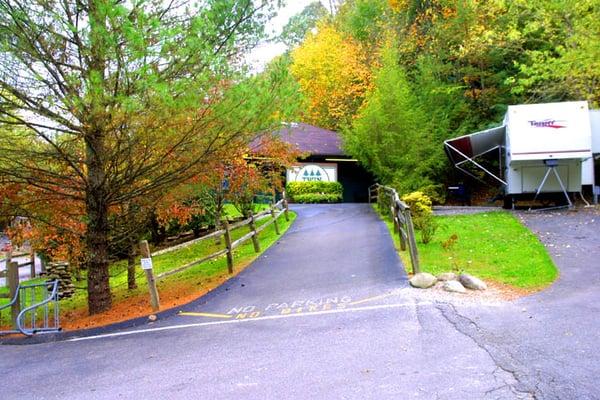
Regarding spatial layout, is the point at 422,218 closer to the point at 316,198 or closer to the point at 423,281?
the point at 423,281

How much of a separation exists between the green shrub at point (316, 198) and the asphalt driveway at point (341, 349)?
1608cm

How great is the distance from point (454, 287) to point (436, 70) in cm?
1728

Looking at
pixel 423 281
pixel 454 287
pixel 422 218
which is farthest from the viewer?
pixel 422 218

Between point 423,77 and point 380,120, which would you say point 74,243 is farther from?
point 423,77

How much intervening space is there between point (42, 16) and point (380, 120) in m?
12.7

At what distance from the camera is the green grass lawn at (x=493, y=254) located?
27.1ft

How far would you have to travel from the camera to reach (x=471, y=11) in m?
22.1

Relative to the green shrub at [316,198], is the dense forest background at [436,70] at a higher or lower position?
higher

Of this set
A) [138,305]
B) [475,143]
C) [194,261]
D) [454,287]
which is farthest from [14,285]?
[475,143]

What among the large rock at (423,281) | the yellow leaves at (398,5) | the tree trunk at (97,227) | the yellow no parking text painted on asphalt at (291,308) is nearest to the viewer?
the yellow no parking text painted on asphalt at (291,308)

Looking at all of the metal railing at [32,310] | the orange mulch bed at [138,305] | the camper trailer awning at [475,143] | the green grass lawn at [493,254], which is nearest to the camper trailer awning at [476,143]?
the camper trailer awning at [475,143]

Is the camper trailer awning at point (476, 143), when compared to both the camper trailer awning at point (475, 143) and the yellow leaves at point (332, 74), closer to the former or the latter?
the camper trailer awning at point (475, 143)

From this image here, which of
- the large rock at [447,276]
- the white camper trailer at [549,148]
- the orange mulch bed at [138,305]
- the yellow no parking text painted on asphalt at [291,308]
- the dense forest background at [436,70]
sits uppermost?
the dense forest background at [436,70]

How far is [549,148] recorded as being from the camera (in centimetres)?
1432
